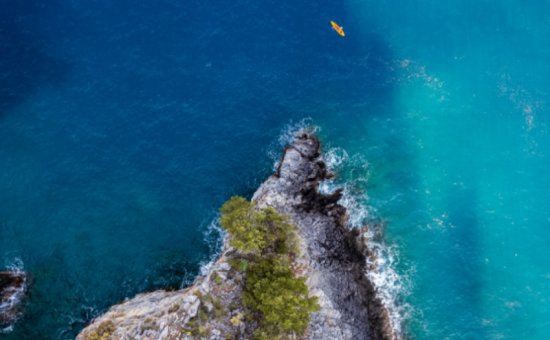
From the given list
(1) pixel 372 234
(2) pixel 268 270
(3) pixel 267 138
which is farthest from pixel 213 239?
(1) pixel 372 234

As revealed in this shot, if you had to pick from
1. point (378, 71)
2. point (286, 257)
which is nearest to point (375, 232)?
point (286, 257)

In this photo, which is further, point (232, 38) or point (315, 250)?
point (232, 38)

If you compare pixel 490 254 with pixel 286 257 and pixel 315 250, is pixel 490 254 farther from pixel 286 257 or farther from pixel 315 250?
pixel 286 257

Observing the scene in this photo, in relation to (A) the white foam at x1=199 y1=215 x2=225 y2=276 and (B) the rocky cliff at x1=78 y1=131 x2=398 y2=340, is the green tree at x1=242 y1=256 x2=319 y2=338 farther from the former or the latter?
(A) the white foam at x1=199 y1=215 x2=225 y2=276

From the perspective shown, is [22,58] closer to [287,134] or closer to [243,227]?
[287,134]

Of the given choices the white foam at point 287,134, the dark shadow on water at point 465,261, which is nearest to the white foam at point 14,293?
the white foam at point 287,134

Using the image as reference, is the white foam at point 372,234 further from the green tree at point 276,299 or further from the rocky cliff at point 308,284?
the green tree at point 276,299

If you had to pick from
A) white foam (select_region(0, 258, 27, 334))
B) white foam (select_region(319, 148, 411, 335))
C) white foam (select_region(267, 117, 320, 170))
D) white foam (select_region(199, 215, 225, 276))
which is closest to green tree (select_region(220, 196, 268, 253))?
white foam (select_region(199, 215, 225, 276))
